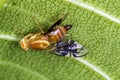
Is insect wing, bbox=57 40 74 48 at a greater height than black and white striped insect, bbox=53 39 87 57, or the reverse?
insect wing, bbox=57 40 74 48

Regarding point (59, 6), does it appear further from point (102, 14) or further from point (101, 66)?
point (101, 66)

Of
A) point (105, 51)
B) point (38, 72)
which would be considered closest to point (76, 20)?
point (105, 51)

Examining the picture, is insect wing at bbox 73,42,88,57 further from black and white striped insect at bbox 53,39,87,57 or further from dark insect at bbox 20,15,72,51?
dark insect at bbox 20,15,72,51

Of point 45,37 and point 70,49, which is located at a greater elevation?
point 45,37

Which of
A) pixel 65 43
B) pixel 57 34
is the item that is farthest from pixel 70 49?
pixel 57 34

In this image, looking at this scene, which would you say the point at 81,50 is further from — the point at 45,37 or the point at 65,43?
the point at 45,37

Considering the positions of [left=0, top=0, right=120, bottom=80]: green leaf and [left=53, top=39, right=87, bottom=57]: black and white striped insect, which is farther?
[left=53, top=39, right=87, bottom=57]: black and white striped insect

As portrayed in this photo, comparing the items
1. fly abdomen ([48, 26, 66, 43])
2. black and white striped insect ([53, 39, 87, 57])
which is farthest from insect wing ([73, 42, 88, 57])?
fly abdomen ([48, 26, 66, 43])
